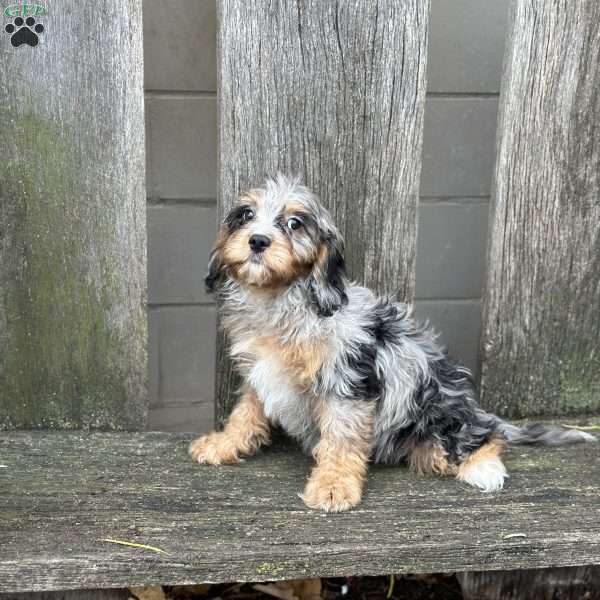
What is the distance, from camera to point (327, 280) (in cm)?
270

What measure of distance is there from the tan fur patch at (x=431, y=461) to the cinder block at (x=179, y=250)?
137cm

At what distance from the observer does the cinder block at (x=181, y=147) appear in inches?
148

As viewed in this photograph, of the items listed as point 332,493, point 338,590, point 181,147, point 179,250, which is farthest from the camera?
point 179,250

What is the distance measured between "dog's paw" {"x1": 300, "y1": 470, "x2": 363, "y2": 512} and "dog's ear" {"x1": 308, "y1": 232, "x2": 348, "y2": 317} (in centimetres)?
54

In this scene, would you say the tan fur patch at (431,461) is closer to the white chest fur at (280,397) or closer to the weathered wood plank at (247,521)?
the weathered wood plank at (247,521)

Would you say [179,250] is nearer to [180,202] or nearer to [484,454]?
[180,202]

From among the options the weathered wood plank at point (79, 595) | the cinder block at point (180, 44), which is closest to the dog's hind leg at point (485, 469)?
the weathered wood plank at point (79, 595)

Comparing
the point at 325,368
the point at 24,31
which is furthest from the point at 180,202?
the point at 325,368

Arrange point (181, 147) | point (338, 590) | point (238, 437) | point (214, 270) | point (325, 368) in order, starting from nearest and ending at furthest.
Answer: point (325, 368) < point (214, 270) < point (238, 437) < point (338, 590) < point (181, 147)

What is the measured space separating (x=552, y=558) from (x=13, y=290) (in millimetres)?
2017

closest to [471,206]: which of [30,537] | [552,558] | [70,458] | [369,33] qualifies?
[369,33]

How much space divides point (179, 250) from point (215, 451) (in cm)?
131

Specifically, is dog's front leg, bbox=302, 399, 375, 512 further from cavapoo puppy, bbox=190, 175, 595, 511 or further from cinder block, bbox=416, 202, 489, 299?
cinder block, bbox=416, 202, 489, 299

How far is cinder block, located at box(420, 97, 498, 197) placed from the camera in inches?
154
